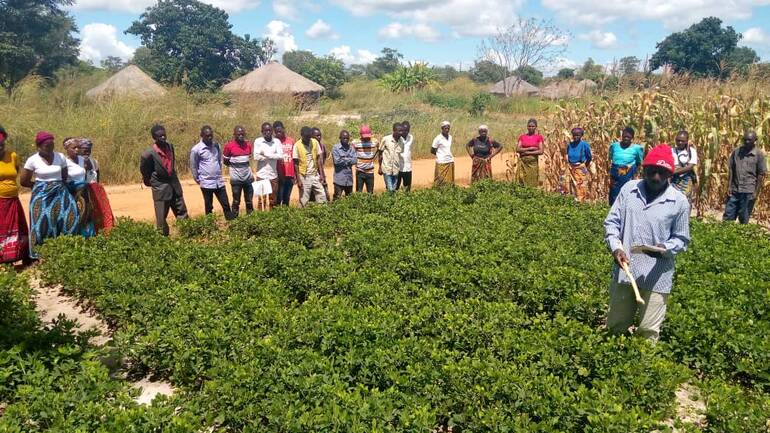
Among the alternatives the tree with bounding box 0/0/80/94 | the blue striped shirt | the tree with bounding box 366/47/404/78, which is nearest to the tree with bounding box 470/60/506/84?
the tree with bounding box 366/47/404/78

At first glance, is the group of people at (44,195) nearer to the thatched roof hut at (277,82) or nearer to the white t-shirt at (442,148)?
the white t-shirt at (442,148)

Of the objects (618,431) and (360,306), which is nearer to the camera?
(618,431)

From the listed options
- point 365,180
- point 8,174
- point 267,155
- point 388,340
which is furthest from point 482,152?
point 8,174

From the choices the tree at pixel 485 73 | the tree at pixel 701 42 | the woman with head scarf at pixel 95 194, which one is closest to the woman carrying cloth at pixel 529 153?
the woman with head scarf at pixel 95 194

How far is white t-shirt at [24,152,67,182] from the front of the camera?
308 inches

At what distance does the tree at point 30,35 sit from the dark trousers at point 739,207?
29.8 metres

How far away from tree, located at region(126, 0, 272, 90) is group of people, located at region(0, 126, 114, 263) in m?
29.3

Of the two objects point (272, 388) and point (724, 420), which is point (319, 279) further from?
point (724, 420)

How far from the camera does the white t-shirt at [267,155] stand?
1008cm

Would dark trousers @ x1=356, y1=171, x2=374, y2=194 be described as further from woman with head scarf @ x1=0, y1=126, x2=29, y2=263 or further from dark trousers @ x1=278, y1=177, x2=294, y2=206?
woman with head scarf @ x1=0, y1=126, x2=29, y2=263

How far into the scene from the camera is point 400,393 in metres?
A: 4.02

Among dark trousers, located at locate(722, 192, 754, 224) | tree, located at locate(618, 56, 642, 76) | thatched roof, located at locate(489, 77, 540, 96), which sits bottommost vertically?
dark trousers, located at locate(722, 192, 754, 224)

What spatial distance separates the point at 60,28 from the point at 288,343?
120 ft

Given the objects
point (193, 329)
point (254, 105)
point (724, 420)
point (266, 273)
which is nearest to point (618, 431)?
point (724, 420)
